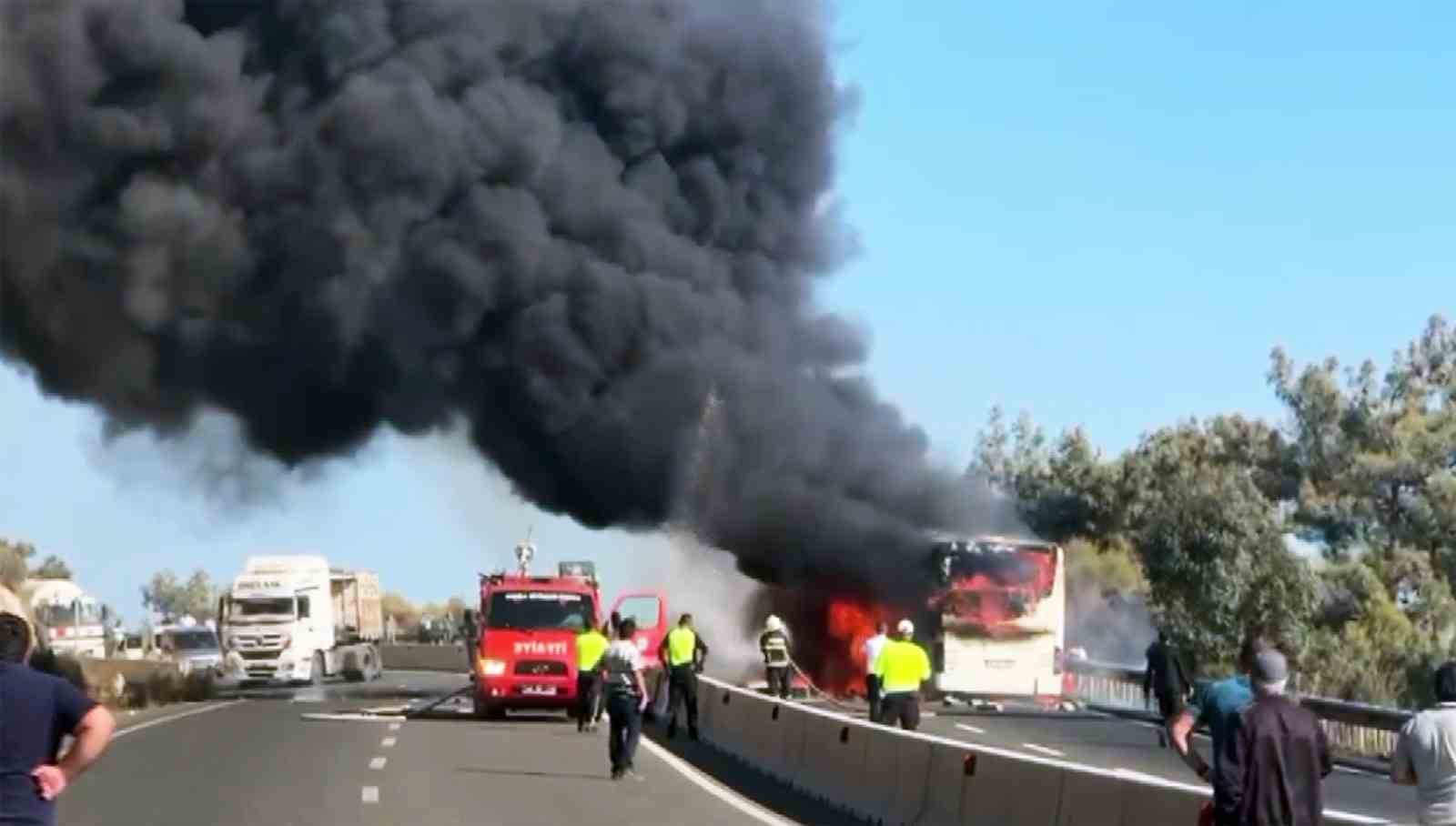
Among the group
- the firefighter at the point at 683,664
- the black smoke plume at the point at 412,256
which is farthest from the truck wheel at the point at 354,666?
the firefighter at the point at 683,664

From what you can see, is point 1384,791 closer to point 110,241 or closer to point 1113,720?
point 1113,720

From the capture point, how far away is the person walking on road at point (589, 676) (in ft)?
96.3

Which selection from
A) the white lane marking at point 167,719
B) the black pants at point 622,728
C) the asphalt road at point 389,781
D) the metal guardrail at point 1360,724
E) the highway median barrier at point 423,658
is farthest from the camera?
the highway median barrier at point 423,658

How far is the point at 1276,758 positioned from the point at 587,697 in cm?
2285

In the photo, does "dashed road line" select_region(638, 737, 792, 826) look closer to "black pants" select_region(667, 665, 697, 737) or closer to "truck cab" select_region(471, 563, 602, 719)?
"black pants" select_region(667, 665, 697, 737)

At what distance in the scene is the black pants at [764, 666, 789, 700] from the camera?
34156 mm

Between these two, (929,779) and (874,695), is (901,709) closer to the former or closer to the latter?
(874,695)

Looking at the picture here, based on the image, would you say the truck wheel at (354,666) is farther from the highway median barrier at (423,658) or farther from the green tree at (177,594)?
the green tree at (177,594)

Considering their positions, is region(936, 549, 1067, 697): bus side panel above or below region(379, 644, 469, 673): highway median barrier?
above

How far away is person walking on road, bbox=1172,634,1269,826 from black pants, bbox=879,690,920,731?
13.9m

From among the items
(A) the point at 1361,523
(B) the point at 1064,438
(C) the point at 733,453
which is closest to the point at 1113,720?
(C) the point at 733,453

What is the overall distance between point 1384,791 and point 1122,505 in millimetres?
45139

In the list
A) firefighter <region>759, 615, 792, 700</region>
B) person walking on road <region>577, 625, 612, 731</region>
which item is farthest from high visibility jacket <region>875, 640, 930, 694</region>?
firefighter <region>759, 615, 792, 700</region>

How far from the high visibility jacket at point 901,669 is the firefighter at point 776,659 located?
8.64 meters
